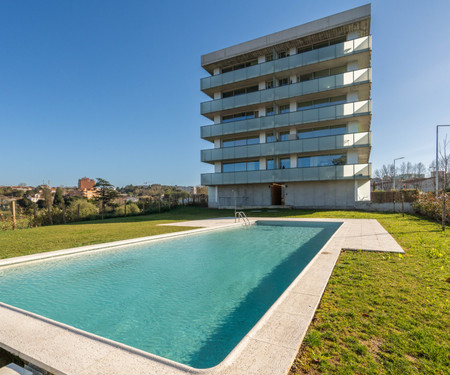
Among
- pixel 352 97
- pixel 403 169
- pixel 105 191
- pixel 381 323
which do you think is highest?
pixel 352 97

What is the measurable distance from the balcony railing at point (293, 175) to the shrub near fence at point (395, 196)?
4346 millimetres

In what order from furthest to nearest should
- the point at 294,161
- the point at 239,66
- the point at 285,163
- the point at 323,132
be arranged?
the point at 239,66, the point at 285,163, the point at 294,161, the point at 323,132

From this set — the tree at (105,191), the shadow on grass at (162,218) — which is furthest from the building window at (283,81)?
the tree at (105,191)

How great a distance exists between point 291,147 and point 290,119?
2913mm

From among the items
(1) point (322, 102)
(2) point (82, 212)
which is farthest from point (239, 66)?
(2) point (82, 212)

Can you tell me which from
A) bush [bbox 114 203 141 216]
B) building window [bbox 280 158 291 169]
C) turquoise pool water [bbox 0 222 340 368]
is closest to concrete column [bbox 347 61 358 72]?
building window [bbox 280 158 291 169]

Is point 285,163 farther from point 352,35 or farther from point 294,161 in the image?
point 352,35

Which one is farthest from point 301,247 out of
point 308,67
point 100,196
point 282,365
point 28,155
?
point 28,155

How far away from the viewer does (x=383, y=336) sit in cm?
256

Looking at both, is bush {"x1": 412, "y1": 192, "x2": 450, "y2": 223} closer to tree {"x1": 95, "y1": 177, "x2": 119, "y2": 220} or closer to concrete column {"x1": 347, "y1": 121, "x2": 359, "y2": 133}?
concrete column {"x1": 347, "y1": 121, "x2": 359, "y2": 133}

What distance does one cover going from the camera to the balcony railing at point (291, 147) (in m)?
21.6

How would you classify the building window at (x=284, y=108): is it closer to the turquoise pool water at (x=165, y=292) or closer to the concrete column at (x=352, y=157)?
the concrete column at (x=352, y=157)

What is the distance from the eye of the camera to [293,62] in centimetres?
2428

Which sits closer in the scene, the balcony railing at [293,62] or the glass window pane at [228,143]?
the balcony railing at [293,62]
